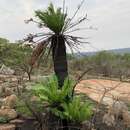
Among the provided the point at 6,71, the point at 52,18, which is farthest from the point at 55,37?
the point at 6,71

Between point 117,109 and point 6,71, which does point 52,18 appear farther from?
point 6,71

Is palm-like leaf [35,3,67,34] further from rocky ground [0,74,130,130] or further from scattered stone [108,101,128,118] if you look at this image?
scattered stone [108,101,128,118]

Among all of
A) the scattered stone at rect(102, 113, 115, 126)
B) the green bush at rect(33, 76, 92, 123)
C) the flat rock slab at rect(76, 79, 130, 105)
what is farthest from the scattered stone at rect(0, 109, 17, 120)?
the flat rock slab at rect(76, 79, 130, 105)

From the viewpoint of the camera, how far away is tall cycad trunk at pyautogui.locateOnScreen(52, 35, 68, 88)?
757 cm

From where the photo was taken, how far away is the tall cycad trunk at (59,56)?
298 inches

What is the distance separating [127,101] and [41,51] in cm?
337

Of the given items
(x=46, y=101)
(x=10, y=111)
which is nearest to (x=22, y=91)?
(x=10, y=111)

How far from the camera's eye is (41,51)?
7488 millimetres

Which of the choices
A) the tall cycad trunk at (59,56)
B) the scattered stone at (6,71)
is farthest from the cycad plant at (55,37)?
the scattered stone at (6,71)

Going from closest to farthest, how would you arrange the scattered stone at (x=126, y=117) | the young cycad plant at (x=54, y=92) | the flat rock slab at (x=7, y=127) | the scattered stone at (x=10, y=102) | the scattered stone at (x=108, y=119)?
the young cycad plant at (x=54, y=92) < the flat rock slab at (x=7, y=127) < the scattered stone at (x=108, y=119) < the scattered stone at (x=126, y=117) < the scattered stone at (x=10, y=102)

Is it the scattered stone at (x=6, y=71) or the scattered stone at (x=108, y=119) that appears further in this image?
the scattered stone at (x=6, y=71)

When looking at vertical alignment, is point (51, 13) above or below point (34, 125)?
above

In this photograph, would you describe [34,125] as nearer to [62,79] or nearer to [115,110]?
[62,79]

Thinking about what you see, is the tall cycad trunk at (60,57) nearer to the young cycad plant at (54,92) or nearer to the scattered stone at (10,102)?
the young cycad plant at (54,92)
